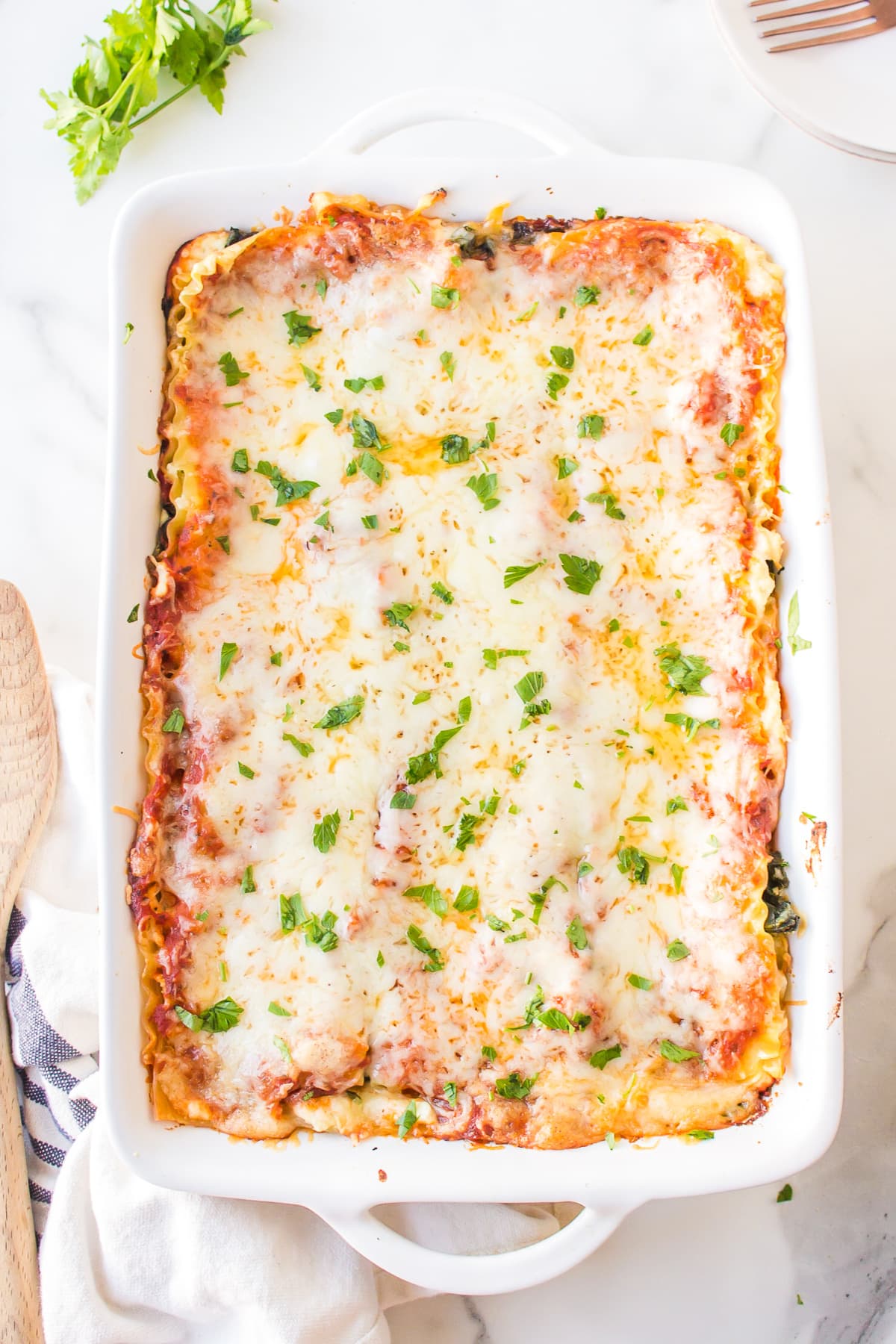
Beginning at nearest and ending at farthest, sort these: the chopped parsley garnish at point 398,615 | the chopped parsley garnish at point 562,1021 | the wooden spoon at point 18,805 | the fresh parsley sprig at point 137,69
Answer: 1. the chopped parsley garnish at point 562,1021
2. the chopped parsley garnish at point 398,615
3. the wooden spoon at point 18,805
4. the fresh parsley sprig at point 137,69

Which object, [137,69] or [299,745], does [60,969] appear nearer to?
[299,745]

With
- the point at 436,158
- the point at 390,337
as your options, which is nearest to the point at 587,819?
the point at 390,337

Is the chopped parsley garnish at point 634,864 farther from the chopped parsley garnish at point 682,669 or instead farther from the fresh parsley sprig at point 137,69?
the fresh parsley sprig at point 137,69

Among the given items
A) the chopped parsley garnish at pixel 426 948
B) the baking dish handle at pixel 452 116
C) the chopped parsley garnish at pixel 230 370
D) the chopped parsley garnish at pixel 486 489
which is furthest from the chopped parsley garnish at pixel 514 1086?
the baking dish handle at pixel 452 116

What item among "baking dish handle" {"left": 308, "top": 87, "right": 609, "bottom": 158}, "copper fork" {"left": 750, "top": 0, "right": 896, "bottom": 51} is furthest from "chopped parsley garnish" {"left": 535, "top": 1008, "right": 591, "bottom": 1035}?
"copper fork" {"left": 750, "top": 0, "right": 896, "bottom": 51}

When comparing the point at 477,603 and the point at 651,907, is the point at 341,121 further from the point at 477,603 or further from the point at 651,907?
the point at 651,907

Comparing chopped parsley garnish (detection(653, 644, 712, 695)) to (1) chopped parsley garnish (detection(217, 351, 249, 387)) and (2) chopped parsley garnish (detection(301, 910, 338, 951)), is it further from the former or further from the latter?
(1) chopped parsley garnish (detection(217, 351, 249, 387))
